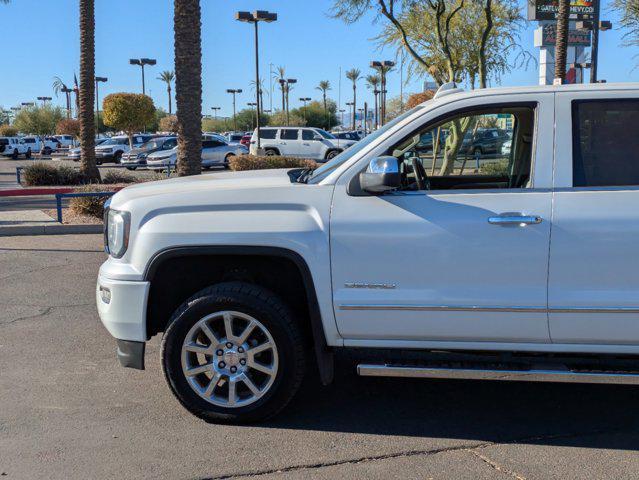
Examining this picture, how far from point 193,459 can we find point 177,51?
11.6 metres

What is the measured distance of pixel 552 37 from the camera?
38.1 m

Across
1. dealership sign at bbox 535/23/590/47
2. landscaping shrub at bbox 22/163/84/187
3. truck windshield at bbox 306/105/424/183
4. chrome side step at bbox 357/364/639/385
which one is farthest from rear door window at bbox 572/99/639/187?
dealership sign at bbox 535/23/590/47

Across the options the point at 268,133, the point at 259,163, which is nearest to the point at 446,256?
the point at 259,163

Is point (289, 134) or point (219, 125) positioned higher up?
point (219, 125)

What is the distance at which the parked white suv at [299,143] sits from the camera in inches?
1374

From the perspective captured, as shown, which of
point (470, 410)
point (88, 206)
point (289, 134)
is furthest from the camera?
point (289, 134)

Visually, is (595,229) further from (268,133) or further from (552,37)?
(552,37)

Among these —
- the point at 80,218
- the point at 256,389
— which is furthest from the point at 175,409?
the point at 80,218

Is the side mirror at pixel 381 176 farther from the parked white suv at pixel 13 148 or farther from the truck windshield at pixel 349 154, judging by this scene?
the parked white suv at pixel 13 148

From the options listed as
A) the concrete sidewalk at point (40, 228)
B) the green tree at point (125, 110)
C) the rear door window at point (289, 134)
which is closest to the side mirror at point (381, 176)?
the concrete sidewalk at point (40, 228)

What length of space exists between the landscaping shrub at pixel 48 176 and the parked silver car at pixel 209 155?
31.8 feet

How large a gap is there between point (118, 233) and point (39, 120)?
280 feet

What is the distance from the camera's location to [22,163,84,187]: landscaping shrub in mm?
23234

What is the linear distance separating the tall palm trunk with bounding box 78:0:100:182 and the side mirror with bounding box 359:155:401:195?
1783 cm
